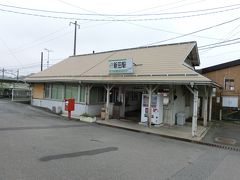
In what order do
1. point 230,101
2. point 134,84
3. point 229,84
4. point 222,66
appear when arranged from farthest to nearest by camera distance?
point 222,66, point 229,84, point 230,101, point 134,84

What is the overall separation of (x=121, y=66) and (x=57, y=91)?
760 cm

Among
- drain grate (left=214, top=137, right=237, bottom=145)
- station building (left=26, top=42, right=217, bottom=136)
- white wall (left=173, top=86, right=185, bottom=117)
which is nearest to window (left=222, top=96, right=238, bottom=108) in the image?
station building (left=26, top=42, right=217, bottom=136)

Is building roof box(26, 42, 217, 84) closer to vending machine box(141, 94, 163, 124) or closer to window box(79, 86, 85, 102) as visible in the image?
window box(79, 86, 85, 102)

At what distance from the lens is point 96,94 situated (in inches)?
740

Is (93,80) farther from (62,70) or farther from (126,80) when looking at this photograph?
(62,70)

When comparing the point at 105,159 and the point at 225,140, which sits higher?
the point at 105,159

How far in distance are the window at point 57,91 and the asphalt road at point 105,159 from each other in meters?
9.97

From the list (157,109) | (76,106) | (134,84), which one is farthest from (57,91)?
(157,109)

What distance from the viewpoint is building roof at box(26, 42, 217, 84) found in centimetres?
1345

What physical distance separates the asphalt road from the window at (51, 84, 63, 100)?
997cm

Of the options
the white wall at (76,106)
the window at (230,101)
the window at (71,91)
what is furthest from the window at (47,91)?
the window at (230,101)

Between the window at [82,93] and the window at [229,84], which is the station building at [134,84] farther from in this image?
the window at [229,84]

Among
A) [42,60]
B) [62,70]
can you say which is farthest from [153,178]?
[42,60]

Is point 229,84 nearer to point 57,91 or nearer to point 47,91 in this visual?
point 57,91
